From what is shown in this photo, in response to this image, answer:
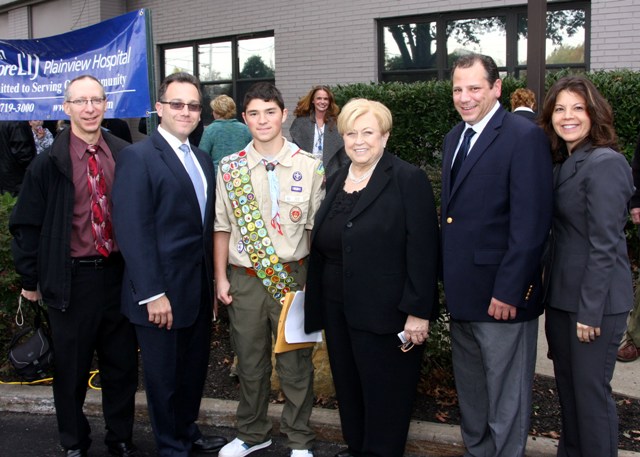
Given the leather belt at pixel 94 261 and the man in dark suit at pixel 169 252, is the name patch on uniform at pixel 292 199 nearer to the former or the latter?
the man in dark suit at pixel 169 252

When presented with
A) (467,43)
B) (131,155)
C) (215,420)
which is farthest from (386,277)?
(467,43)

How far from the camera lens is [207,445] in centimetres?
417

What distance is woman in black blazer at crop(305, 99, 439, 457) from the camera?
3426 mm

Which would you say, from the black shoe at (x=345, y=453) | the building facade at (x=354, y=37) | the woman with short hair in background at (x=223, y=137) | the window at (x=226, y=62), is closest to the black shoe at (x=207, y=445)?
the black shoe at (x=345, y=453)

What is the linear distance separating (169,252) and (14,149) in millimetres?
6278

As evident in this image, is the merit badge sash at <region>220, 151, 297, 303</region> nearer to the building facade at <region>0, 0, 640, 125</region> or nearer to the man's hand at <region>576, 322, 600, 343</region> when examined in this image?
the man's hand at <region>576, 322, 600, 343</region>

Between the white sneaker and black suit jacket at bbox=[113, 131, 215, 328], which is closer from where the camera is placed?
black suit jacket at bbox=[113, 131, 215, 328]

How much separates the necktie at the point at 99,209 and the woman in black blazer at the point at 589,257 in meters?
2.39

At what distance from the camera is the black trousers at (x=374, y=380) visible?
3.58 m

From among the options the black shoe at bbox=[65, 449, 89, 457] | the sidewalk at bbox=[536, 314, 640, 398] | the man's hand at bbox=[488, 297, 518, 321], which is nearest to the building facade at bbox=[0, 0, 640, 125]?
the sidewalk at bbox=[536, 314, 640, 398]

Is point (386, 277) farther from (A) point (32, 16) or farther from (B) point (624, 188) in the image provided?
(A) point (32, 16)

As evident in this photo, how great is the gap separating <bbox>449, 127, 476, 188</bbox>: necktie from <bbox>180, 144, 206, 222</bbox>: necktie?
4.62ft

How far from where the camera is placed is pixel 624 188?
122 inches

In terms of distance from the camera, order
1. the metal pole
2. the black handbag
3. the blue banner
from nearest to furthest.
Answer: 1. the black handbag
2. the metal pole
3. the blue banner
